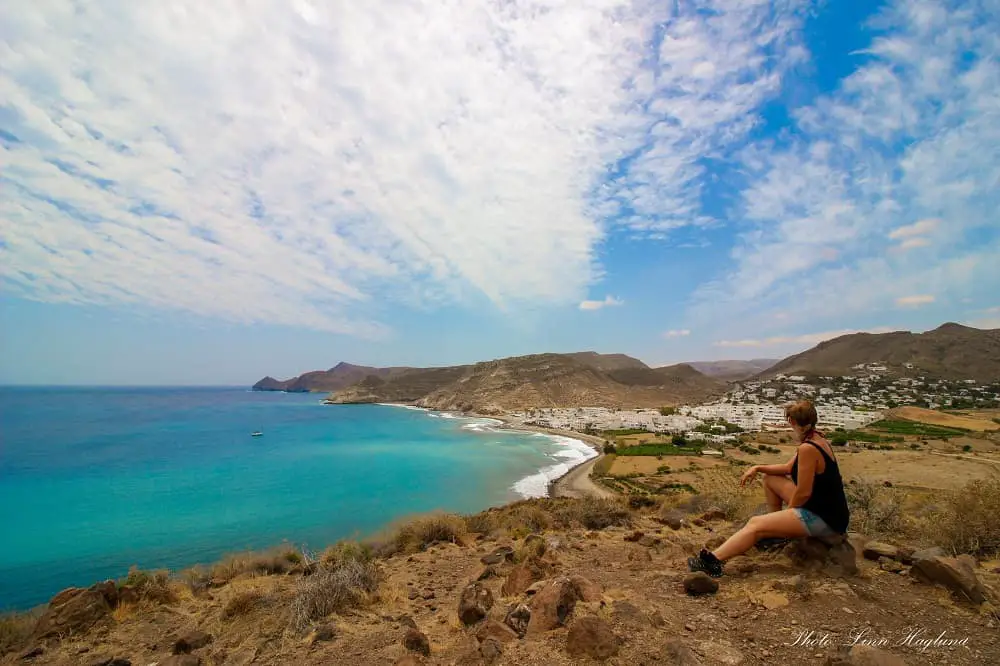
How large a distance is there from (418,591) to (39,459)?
68339mm

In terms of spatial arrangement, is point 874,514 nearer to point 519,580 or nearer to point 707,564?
point 707,564

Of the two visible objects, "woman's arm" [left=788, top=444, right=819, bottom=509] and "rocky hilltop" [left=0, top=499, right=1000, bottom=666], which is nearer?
"rocky hilltop" [left=0, top=499, right=1000, bottom=666]

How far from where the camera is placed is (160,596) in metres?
7.99

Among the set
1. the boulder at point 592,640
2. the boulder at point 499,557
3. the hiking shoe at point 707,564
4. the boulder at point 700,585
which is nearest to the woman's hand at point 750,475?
the hiking shoe at point 707,564

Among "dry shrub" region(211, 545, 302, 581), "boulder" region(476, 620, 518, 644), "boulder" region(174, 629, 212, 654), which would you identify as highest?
"boulder" region(476, 620, 518, 644)

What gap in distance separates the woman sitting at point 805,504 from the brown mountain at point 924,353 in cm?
12501

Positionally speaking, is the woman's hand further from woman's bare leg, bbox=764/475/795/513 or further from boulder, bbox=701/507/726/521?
boulder, bbox=701/507/726/521

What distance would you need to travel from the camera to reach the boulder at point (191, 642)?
5586mm

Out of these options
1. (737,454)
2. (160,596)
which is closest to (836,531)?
(160,596)

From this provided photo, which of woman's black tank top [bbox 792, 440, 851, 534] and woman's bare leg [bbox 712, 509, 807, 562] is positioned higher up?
woman's black tank top [bbox 792, 440, 851, 534]

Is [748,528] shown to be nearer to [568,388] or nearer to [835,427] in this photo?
[835,427]

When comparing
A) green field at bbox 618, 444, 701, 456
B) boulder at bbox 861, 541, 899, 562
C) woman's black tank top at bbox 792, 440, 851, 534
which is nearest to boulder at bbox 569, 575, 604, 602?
woman's black tank top at bbox 792, 440, 851, 534

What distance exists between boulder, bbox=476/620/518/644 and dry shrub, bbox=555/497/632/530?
7206 millimetres

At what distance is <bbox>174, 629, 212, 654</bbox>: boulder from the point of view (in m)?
5.59
